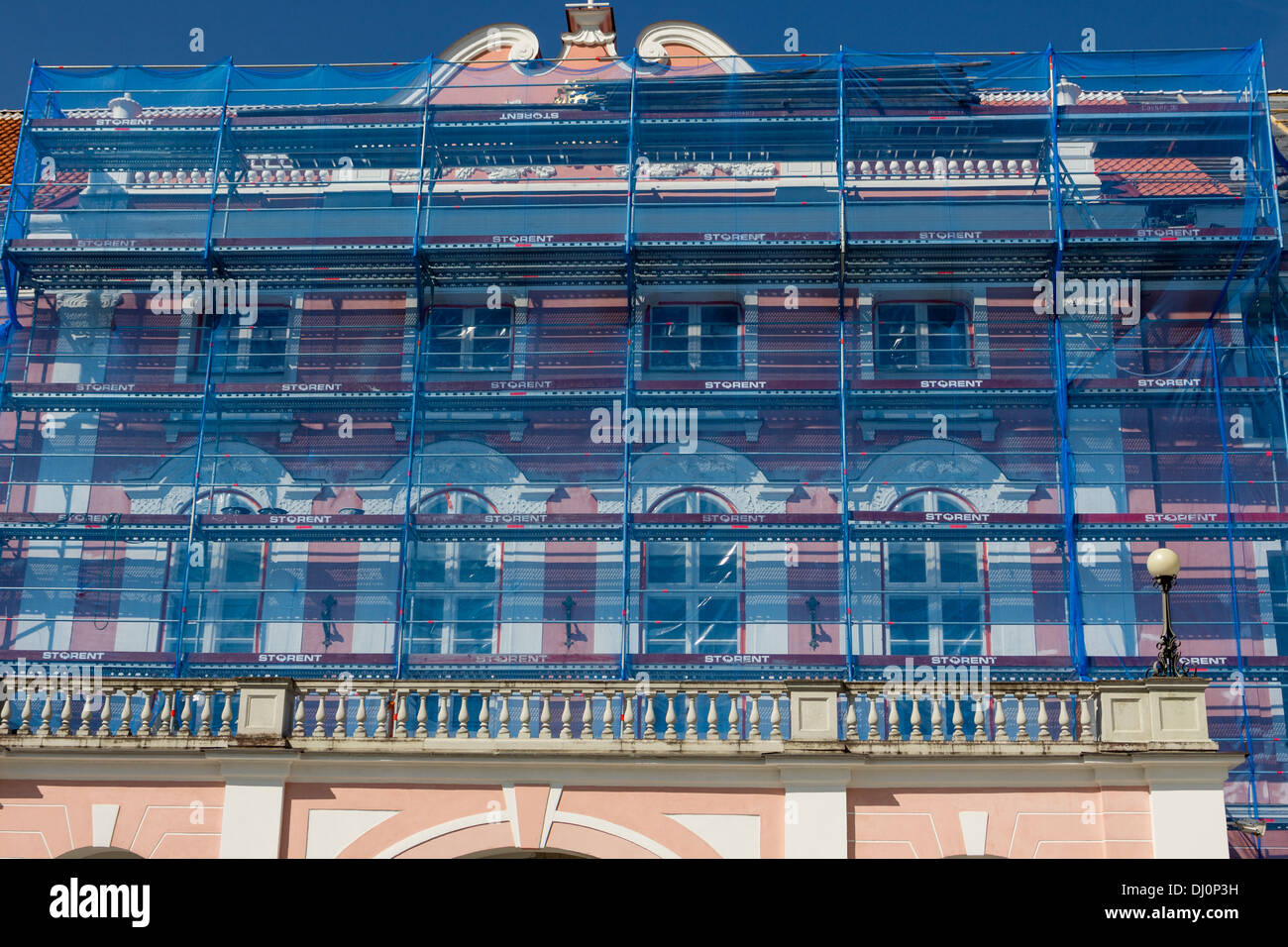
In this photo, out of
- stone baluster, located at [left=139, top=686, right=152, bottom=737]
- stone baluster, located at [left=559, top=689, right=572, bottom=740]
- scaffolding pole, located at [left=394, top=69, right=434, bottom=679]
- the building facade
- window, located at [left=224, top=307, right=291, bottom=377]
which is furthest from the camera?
window, located at [left=224, top=307, right=291, bottom=377]

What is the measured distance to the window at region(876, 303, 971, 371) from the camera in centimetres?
2303

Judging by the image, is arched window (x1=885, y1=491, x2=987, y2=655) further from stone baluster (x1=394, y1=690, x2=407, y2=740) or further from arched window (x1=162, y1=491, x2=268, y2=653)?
arched window (x1=162, y1=491, x2=268, y2=653)

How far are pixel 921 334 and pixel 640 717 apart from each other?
949 centimetres

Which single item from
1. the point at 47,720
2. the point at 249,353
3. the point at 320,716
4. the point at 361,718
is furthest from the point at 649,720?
the point at 249,353

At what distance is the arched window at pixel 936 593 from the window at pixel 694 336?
3.61 m

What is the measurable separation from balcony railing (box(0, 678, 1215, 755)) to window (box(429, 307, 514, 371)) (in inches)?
316

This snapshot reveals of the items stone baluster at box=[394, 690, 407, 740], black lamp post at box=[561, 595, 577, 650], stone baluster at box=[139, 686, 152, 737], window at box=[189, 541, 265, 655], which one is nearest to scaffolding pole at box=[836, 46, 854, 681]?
black lamp post at box=[561, 595, 577, 650]

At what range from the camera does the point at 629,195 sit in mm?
22266

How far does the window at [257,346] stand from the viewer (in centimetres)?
2331

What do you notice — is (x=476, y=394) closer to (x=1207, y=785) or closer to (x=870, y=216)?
(x=870, y=216)

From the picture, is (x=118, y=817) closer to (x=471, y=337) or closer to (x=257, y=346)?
(x=257, y=346)
